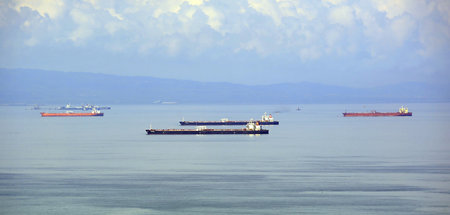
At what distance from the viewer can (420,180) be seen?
60.1 m

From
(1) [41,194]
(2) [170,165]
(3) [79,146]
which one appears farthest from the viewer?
(3) [79,146]

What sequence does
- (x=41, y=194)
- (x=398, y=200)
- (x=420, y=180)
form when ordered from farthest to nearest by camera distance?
1. (x=420, y=180)
2. (x=41, y=194)
3. (x=398, y=200)

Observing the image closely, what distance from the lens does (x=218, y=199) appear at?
5125cm

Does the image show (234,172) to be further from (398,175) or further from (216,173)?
(398,175)

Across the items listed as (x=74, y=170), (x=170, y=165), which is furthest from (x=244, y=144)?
(x=74, y=170)

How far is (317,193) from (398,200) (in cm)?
592

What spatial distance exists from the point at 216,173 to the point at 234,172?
5.74 ft

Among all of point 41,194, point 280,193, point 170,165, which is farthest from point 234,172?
point 41,194

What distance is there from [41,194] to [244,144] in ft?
171

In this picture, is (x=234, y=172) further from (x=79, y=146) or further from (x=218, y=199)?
(x=79, y=146)

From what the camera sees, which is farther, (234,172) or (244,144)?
(244,144)

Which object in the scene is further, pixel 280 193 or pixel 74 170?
pixel 74 170

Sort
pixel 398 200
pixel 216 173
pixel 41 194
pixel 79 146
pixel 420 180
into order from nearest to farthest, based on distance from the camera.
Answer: pixel 398 200 → pixel 41 194 → pixel 420 180 → pixel 216 173 → pixel 79 146

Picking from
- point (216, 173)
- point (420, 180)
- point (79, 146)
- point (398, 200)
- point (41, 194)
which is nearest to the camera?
point (398, 200)
